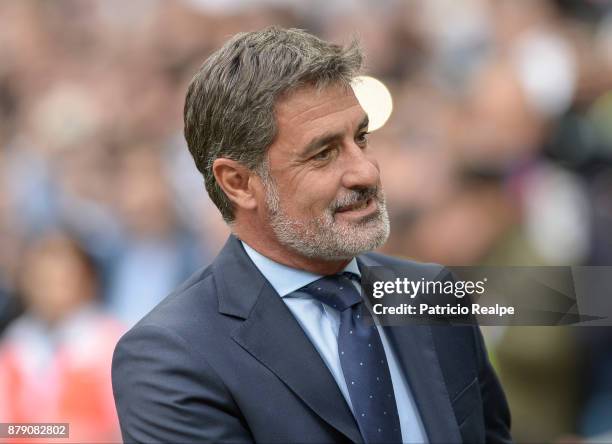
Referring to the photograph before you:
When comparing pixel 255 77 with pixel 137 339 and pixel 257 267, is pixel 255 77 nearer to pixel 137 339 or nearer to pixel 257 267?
pixel 257 267

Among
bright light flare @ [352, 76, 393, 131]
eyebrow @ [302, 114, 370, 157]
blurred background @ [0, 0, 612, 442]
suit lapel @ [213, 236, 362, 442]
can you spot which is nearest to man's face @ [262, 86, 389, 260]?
eyebrow @ [302, 114, 370, 157]

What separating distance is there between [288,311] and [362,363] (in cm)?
18

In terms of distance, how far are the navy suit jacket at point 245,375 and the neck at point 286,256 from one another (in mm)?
38

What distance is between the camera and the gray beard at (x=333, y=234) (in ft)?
6.13

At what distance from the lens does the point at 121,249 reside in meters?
4.72

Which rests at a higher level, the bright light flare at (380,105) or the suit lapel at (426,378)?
the bright light flare at (380,105)

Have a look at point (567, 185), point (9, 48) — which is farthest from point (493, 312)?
point (9, 48)

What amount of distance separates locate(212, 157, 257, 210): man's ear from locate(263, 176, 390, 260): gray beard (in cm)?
7

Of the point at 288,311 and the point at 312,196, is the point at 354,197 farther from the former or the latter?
the point at 288,311

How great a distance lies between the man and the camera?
1743 mm

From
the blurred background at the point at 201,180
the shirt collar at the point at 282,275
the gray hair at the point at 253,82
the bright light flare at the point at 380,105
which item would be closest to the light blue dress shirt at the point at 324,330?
the shirt collar at the point at 282,275

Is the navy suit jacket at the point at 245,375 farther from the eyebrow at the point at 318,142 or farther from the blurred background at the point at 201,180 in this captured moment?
the blurred background at the point at 201,180

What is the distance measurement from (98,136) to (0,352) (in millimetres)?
1340

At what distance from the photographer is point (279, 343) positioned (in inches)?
71.4
